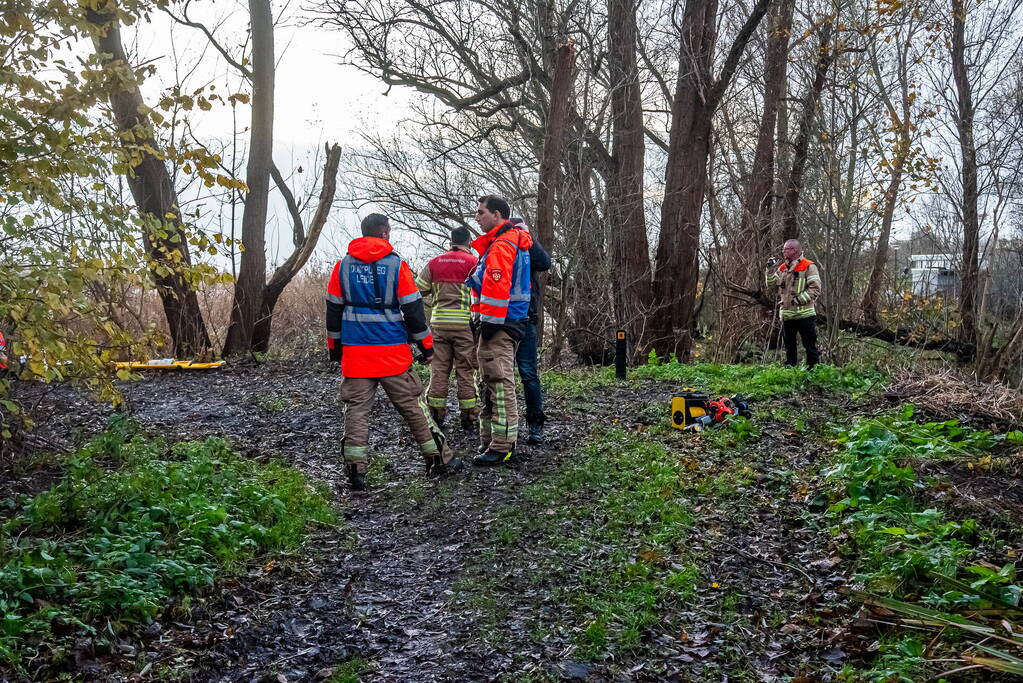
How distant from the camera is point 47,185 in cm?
541

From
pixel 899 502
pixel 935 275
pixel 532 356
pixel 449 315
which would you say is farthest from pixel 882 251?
pixel 899 502

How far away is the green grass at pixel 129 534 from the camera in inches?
170

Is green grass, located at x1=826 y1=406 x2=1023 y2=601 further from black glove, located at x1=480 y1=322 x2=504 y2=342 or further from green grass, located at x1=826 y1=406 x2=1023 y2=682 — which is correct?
black glove, located at x1=480 y1=322 x2=504 y2=342

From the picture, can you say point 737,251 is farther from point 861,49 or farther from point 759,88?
point 759,88

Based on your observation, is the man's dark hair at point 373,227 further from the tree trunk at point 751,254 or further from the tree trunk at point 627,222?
the tree trunk at point 627,222

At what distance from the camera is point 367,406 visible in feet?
24.1

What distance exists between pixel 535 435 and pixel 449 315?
1.51 m

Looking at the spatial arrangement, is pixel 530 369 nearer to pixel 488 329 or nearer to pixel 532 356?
pixel 532 356

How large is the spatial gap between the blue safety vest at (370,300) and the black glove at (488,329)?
35.1 inches

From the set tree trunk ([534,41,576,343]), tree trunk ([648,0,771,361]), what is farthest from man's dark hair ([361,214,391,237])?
tree trunk ([648,0,771,361])

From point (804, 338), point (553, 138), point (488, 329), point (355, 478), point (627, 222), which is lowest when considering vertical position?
point (355, 478)

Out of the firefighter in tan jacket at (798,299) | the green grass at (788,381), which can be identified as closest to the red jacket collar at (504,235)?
the green grass at (788,381)

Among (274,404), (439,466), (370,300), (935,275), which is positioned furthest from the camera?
(935,275)

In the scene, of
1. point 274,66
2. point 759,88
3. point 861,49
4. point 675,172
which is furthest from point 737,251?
point 274,66
